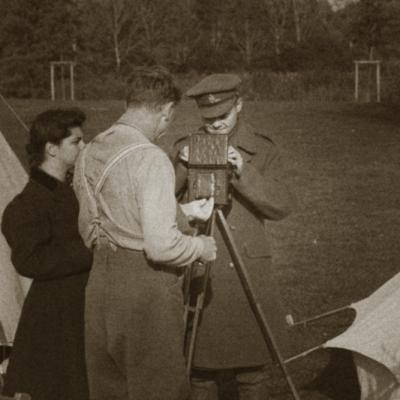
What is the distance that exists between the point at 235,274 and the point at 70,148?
88cm

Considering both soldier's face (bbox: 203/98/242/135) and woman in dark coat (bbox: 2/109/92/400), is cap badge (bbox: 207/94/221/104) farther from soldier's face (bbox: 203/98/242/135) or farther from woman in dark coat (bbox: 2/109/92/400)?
woman in dark coat (bbox: 2/109/92/400)

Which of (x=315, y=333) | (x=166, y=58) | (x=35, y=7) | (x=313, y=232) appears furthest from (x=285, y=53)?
(x=315, y=333)

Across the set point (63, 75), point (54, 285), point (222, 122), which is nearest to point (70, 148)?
point (54, 285)

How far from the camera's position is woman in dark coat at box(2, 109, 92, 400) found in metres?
4.01

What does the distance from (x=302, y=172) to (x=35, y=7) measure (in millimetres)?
36379

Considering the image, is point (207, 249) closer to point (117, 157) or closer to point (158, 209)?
point (158, 209)

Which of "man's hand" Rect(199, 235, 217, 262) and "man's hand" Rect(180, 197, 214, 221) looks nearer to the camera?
"man's hand" Rect(199, 235, 217, 262)

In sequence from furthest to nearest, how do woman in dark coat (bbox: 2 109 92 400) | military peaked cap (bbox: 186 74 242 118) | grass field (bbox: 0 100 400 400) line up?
grass field (bbox: 0 100 400 400)
military peaked cap (bbox: 186 74 242 118)
woman in dark coat (bbox: 2 109 92 400)

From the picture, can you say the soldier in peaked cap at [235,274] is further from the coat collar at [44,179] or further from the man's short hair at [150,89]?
the man's short hair at [150,89]

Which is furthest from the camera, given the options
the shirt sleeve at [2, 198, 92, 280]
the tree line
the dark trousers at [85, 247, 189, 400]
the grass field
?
the tree line

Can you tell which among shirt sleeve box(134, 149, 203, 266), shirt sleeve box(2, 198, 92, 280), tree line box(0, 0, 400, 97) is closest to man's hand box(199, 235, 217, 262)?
shirt sleeve box(134, 149, 203, 266)

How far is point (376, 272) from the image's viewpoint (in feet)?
31.2

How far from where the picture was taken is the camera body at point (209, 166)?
12.5 ft

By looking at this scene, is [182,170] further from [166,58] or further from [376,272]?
[166,58]
